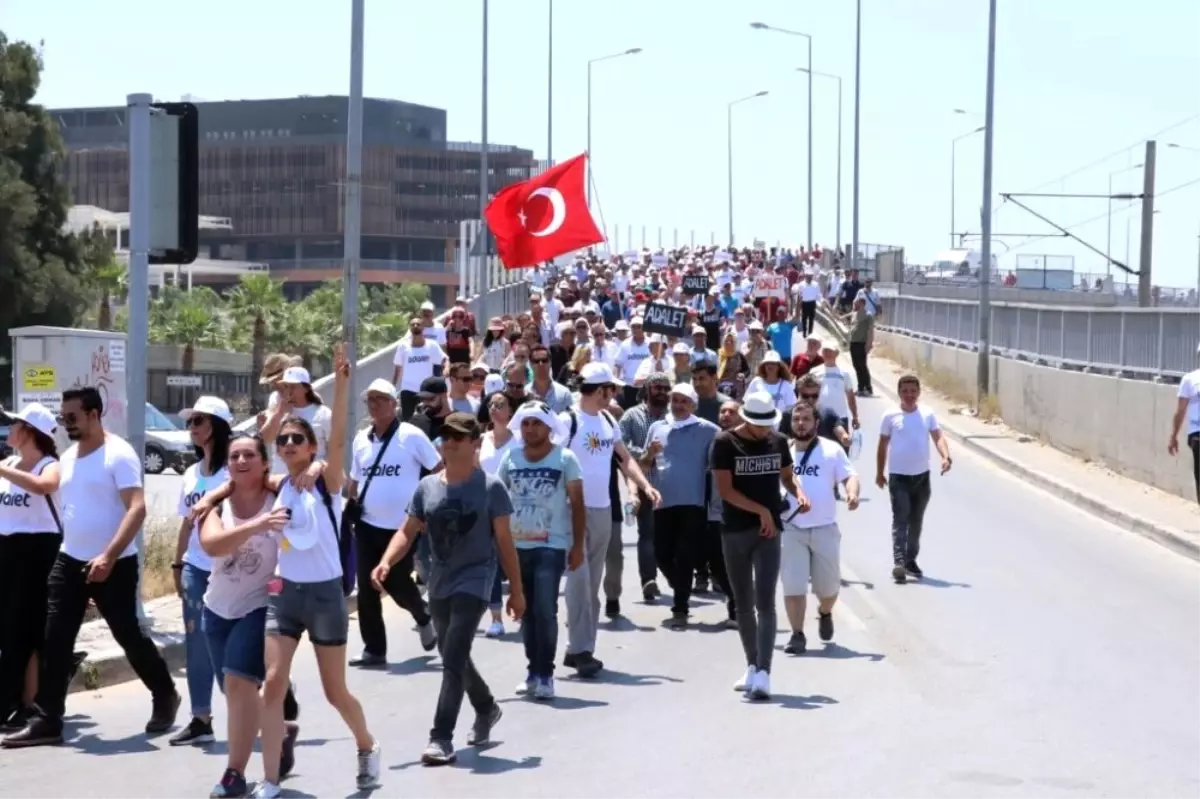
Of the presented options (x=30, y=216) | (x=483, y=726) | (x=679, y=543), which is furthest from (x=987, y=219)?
(x=30, y=216)

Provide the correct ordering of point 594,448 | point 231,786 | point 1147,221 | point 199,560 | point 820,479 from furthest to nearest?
point 1147,221 < point 820,479 < point 594,448 < point 199,560 < point 231,786

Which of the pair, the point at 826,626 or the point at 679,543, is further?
the point at 679,543

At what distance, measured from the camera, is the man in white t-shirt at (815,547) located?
12.1 meters

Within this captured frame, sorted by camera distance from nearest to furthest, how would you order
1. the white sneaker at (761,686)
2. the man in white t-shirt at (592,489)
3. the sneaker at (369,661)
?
1. the white sneaker at (761,686)
2. the man in white t-shirt at (592,489)
3. the sneaker at (369,661)

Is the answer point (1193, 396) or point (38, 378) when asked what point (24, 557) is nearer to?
point (38, 378)

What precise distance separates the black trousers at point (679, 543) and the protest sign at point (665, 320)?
1358 cm

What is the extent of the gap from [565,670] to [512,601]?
2.36 meters

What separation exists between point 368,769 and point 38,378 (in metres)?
5.06

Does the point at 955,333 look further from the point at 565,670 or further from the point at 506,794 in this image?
the point at 506,794

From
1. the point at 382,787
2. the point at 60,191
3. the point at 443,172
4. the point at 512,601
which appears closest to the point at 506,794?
the point at 382,787

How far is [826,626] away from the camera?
12320mm

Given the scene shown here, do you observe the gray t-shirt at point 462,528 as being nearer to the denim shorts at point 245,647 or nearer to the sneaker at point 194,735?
the denim shorts at point 245,647

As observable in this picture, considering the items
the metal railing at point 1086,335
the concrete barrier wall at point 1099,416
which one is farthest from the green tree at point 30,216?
the concrete barrier wall at point 1099,416

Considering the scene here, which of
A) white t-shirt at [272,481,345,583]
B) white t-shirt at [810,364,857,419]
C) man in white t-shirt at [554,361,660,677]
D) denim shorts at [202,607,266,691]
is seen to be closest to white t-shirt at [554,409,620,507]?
man in white t-shirt at [554,361,660,677]
